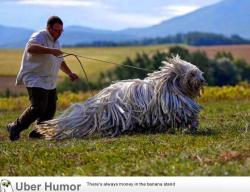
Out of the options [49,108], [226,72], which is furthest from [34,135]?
[226,72]

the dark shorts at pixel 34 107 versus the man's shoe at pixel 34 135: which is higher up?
the dark shorts at pixel 34 107

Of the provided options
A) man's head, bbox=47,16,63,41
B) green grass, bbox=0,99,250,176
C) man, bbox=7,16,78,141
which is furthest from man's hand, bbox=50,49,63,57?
green grass, bbox=0,99,250,176

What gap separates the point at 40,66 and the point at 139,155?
132 inches

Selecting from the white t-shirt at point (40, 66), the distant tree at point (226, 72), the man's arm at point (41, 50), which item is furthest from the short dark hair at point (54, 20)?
the distant tree at point (226, 72)

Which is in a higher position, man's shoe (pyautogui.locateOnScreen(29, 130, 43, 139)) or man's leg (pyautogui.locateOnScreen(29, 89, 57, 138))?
man's leg (pyautogui.locateOnScreen(29, 89, 57, 138))

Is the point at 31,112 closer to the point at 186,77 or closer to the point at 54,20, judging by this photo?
the point at 54,20

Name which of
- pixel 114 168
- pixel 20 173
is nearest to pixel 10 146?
pixel 20 173

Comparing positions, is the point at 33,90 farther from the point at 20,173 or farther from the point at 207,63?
the point at 207,63

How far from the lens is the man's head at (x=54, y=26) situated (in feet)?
35.7

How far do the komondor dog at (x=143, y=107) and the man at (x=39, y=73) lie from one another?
0.44 m

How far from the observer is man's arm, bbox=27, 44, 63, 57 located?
1052 centimetres

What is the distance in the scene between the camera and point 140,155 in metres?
8.10

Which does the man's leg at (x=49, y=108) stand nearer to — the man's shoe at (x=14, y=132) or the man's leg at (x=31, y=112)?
the man's leg at (x=31, y=112)

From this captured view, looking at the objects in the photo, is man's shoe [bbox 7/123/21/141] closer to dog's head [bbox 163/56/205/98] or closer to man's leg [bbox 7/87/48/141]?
man's leg [bbox 7/87/48/141]
